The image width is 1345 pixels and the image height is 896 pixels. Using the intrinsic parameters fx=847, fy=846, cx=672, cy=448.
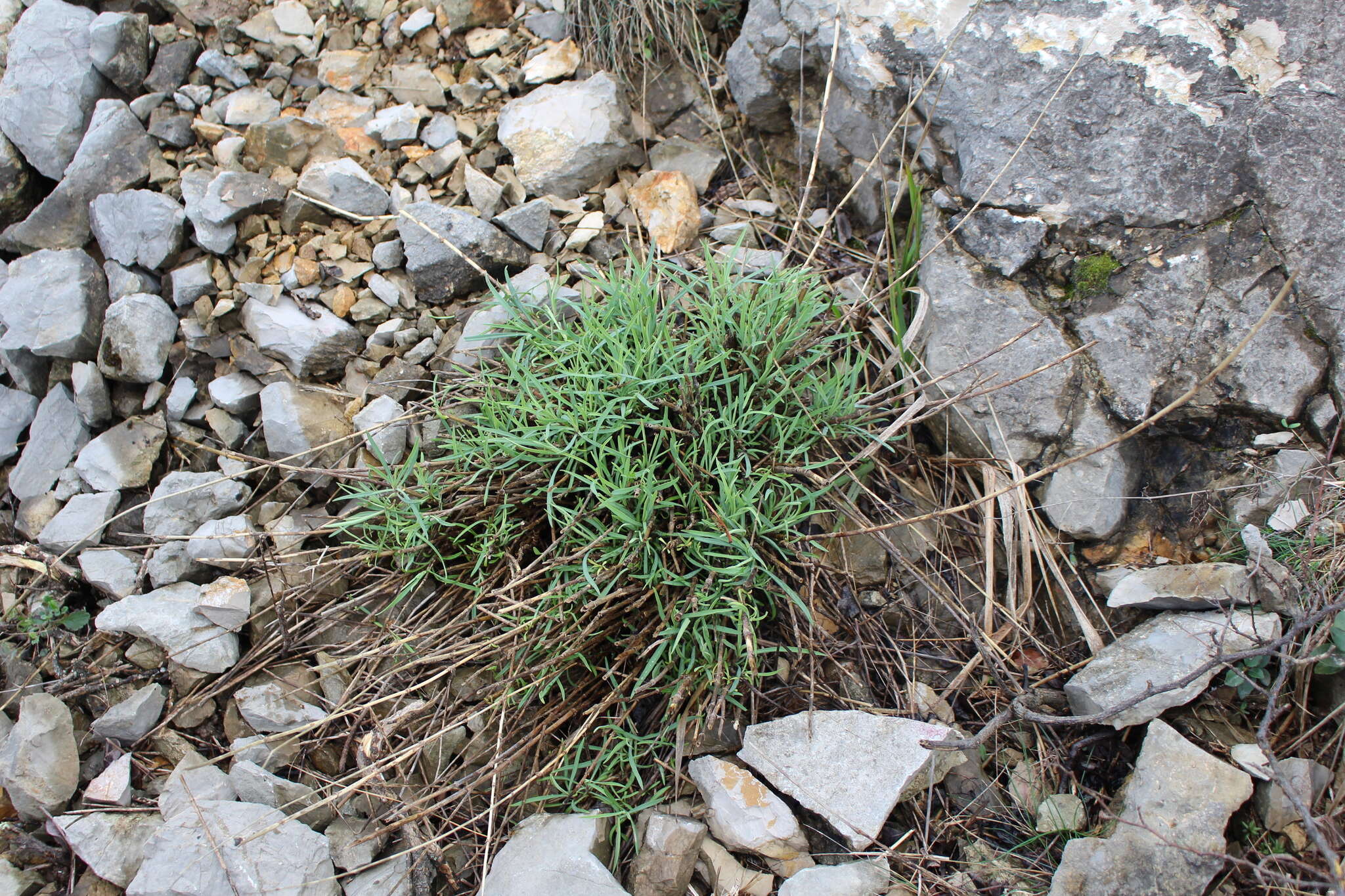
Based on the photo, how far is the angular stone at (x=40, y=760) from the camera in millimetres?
1701

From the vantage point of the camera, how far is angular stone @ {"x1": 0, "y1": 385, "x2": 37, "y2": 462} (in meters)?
2.24

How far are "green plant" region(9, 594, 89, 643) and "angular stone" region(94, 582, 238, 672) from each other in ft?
0.41

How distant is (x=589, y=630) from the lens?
5.54 ft

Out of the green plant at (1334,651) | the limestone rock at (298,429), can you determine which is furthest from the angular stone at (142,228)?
A: the green plant at (1334,651)

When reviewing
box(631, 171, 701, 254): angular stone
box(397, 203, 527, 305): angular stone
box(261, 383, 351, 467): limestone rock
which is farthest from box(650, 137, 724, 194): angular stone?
box(261, 383, 351, 467): limestone rock

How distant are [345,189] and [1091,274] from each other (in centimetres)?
190

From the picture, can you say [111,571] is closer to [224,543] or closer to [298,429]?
[224,543]

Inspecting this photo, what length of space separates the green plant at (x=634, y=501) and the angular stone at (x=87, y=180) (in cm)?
126

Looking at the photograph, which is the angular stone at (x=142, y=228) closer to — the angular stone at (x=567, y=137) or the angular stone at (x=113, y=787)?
the angular stone at (x=567, y=137)

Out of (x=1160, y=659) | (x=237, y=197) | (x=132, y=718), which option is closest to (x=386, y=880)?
(x=132, y=718)

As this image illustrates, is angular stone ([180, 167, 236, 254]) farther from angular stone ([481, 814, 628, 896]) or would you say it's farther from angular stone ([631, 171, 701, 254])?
angular stone ([481, 814, 628, 896])

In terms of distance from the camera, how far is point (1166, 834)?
1.45m

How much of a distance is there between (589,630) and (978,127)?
4.80ft

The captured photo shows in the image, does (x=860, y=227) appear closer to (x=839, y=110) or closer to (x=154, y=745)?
(x=839, y=110)
